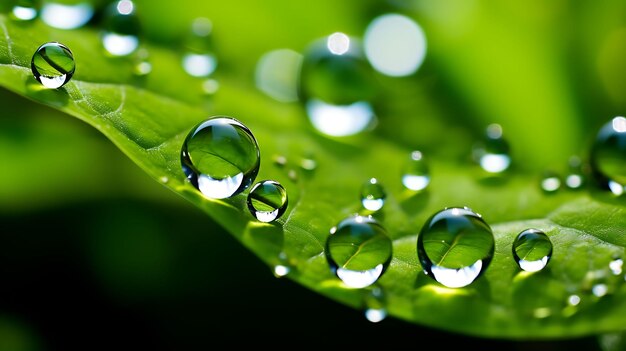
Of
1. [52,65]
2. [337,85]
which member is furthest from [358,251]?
[337,85]

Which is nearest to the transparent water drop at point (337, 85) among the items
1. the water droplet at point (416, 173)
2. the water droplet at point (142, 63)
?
the water droplet at point (416, 173)


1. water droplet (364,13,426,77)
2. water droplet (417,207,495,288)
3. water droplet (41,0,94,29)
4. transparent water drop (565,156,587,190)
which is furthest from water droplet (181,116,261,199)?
water droplet (364,13,426,77)

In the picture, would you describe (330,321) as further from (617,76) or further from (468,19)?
(617,76)

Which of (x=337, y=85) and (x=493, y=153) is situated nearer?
(x=493, y=153)

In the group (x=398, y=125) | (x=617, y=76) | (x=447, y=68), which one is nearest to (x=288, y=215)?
(x=398, y=125)

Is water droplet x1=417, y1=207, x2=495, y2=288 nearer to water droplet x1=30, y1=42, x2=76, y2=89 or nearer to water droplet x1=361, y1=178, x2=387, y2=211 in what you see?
water droplet x1=361, y1=178, x2=387, y2=211

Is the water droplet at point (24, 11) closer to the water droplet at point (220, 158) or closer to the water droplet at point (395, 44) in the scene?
the water droplet at point (220, 158)

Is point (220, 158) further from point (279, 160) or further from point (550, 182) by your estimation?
point (550, 182)
